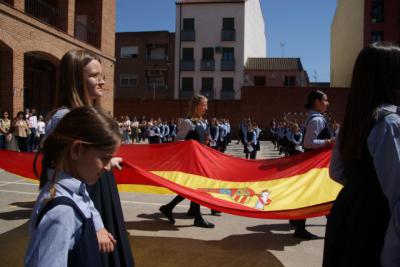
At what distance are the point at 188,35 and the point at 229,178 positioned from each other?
4564cm

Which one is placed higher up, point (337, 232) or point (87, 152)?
point (87, 152)

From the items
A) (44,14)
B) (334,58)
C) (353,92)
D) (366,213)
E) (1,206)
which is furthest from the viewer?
(334,58)

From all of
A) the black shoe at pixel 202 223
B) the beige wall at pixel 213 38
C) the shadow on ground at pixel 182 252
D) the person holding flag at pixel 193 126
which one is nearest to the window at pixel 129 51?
the beige wall at pixel 213 38

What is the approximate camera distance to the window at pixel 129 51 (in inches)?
2074

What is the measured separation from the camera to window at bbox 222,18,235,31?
49.0 meters

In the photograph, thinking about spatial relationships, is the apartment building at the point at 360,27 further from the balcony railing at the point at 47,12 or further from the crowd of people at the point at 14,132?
the crowd of people at the point at 14,132

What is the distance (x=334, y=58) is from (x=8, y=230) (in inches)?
2328

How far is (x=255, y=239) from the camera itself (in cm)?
533

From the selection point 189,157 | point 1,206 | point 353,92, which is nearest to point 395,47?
point 353,92

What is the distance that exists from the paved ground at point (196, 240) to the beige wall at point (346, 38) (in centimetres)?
3570

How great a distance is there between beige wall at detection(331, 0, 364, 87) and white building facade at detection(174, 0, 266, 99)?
1170 centimetres

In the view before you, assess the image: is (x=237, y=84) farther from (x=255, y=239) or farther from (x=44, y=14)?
(x=255, y=239)

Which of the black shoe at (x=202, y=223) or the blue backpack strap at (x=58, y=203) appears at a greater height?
the blue backpack strap at (x=58, y=203)

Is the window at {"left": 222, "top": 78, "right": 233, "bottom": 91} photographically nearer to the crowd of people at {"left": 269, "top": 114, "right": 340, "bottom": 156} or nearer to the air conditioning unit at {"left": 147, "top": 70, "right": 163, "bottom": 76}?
the air conditioning unit at {"left": 147, "top": 70, "right": 163, "bottom": 76}
